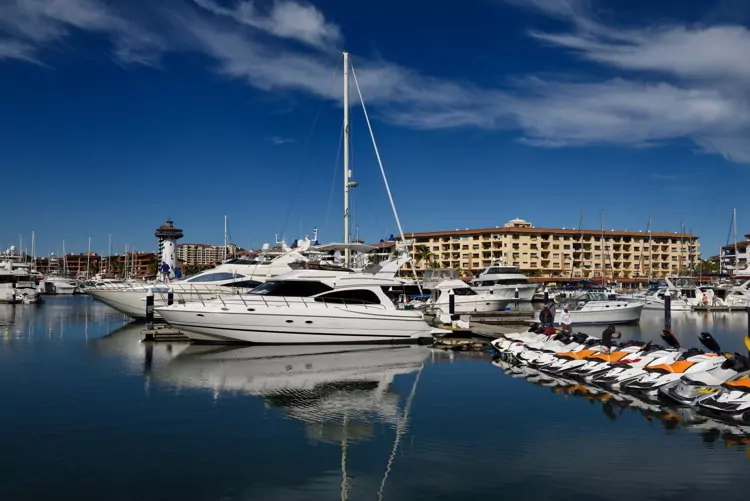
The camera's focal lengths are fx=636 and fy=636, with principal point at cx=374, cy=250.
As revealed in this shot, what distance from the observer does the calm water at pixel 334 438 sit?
10594 mm

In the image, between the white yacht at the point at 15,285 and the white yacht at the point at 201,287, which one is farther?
the white yacht at the point at 15,285

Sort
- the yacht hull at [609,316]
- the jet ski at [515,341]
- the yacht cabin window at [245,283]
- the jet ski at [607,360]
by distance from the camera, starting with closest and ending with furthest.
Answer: the jet ski at [607,360], the jet ski at [515,341], the yacht cabin window at [245,283], the yacht hull at [609,316]

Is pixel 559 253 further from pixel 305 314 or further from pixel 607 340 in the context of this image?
pixel 607 340

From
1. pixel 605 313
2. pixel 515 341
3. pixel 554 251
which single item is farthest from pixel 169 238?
pixel 515 341

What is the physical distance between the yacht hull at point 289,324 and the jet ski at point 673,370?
1260 cm

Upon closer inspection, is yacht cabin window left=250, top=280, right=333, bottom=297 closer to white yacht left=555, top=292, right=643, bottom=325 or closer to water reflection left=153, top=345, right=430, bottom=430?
water reflection left=153, top=345, right=430, bottom=430

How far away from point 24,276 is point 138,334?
223ft

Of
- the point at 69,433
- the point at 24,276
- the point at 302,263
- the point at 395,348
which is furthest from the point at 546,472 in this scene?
the point at 24,276

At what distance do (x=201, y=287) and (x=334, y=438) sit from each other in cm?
2832

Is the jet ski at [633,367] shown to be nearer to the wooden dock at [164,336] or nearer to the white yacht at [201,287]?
the wooden dock at [164,336]

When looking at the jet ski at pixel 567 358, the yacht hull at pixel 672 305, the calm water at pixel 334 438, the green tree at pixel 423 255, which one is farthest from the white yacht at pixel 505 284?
the green tree at pixel 423 255

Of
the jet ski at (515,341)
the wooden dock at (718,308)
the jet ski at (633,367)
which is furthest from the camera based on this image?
the wooden dock at (718,308)

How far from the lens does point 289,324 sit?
28047mm

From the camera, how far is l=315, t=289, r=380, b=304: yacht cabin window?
2862cm
